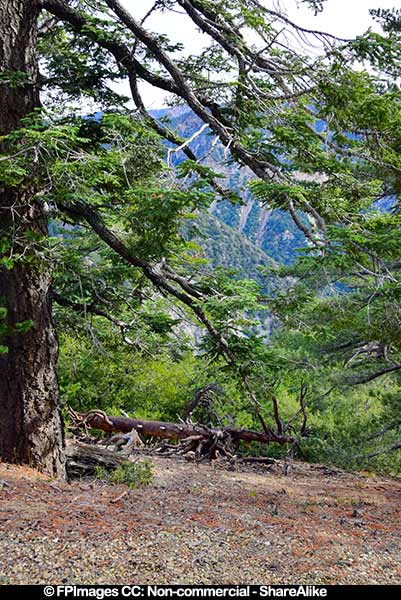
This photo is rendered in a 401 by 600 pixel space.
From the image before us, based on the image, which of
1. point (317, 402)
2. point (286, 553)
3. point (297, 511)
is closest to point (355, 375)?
point (317, 402)

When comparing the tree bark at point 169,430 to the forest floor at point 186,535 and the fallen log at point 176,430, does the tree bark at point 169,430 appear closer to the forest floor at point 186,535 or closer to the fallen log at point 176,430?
the fallen log at point 176,430

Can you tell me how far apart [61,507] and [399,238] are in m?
3.61

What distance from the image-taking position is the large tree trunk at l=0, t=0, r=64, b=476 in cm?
606

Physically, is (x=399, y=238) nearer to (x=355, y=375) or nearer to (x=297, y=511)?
(x=297, y=511)

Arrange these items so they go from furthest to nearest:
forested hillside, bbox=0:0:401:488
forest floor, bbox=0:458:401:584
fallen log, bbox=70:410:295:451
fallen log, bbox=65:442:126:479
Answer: fallen log, bbox=70:410:295:451 < fallen log, bbox=65:442:126:479 < forested hillside, bbox=0:0:401:488 < forest floor, bbox=0:458:401:584

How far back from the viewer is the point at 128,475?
6824 mm

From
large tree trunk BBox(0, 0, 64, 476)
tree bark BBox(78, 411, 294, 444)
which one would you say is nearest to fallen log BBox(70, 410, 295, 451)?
tree bark BBox(78, 411, 294, 444)
